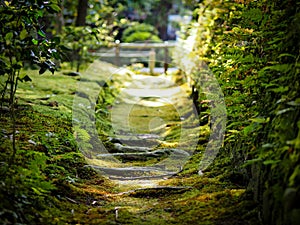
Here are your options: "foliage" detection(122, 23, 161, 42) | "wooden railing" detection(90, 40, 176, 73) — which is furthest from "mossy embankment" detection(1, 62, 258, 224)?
"foliage" detection(122, 23, 161, 42)

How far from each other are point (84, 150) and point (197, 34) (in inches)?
194

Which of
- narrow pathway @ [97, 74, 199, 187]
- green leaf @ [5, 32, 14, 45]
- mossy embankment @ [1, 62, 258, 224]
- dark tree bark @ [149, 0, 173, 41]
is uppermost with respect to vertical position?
dark tree bark @ [149, 0, 173, 41]

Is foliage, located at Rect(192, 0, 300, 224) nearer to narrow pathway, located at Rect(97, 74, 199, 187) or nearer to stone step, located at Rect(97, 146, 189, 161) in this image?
narrow pathway, located at Rect(97, 74, 199, 187)

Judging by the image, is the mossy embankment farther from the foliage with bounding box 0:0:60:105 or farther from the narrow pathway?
the foliage with bounding box 0:0:60:105

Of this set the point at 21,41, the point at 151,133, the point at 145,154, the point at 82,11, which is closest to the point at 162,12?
the point at 82,11

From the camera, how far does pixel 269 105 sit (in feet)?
11.1

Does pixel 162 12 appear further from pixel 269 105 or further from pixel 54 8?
pixel 269 105

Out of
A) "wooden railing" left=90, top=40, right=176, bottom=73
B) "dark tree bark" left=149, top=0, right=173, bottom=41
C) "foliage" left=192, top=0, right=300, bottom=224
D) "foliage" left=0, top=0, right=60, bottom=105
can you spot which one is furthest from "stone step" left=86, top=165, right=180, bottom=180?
"dark tree bark" left=149, top=0, right=173, bottom=41

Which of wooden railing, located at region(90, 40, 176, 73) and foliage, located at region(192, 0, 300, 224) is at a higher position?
foliage, located at region(192, 0, 300, 224)

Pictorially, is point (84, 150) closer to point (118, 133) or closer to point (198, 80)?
point (118, 133)

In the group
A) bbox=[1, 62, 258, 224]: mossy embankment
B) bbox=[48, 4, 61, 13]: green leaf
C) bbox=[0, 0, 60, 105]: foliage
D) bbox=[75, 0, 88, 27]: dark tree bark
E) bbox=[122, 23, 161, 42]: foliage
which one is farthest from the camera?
bbox=[122, 23, 161, 42]: foliage

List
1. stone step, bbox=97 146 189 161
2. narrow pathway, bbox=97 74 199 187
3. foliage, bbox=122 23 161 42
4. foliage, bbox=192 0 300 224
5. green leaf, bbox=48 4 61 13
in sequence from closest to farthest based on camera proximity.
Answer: foliage, bbox=192 0 300 224 < green leaf, bbox=48 4 61 13 < narrow pathway, bbox=97 74 199 187 < stone step, bbox=97 146 189 161 < foliage, bbox=122 23 161 42

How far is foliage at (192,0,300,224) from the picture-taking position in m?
2.64

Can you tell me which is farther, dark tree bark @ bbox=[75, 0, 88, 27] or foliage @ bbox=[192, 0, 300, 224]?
dark tree bark @ bbox=[75, 0, 88, 27]
